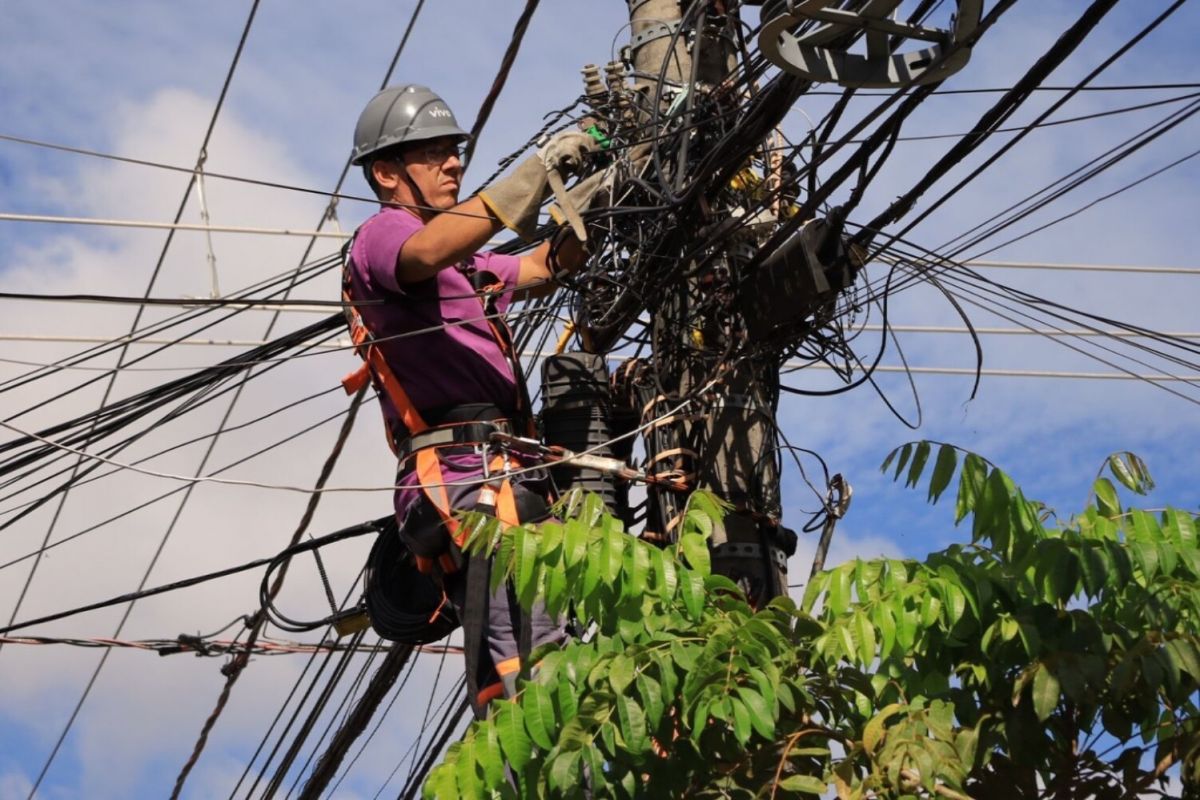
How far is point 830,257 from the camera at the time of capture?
573cm

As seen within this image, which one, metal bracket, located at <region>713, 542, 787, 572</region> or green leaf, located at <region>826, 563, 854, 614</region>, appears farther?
metal bracket, located at <region>713, 542, 787, 572</region>

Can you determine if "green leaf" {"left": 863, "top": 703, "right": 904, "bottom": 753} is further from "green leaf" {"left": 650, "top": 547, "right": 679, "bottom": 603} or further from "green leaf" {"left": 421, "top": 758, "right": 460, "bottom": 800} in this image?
"green leaf" {"left": 421, "top": 758, "right": 460, "bottom": 800}

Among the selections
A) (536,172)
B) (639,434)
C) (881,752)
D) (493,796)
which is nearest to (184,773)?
(639,434)

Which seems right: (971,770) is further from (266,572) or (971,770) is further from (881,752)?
(266,572)

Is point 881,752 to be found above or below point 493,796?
below

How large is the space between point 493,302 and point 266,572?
1860 millimetres

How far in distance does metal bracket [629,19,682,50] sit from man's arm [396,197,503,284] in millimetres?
1276

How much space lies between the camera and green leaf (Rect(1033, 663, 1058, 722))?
383 cm

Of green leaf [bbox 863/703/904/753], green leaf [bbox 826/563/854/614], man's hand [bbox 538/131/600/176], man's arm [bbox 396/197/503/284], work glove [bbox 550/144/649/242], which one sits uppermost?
work glove [bbox 550/144/649/242]

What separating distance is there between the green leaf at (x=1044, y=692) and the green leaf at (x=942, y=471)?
502mm

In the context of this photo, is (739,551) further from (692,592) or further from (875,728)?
(875,728)

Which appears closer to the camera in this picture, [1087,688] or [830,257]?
[1087,688]

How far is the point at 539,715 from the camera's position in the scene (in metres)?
4.12

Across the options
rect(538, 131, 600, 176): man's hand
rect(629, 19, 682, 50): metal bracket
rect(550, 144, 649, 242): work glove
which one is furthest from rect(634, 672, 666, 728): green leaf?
rect(629, 19, 682, 50): metal bracket
